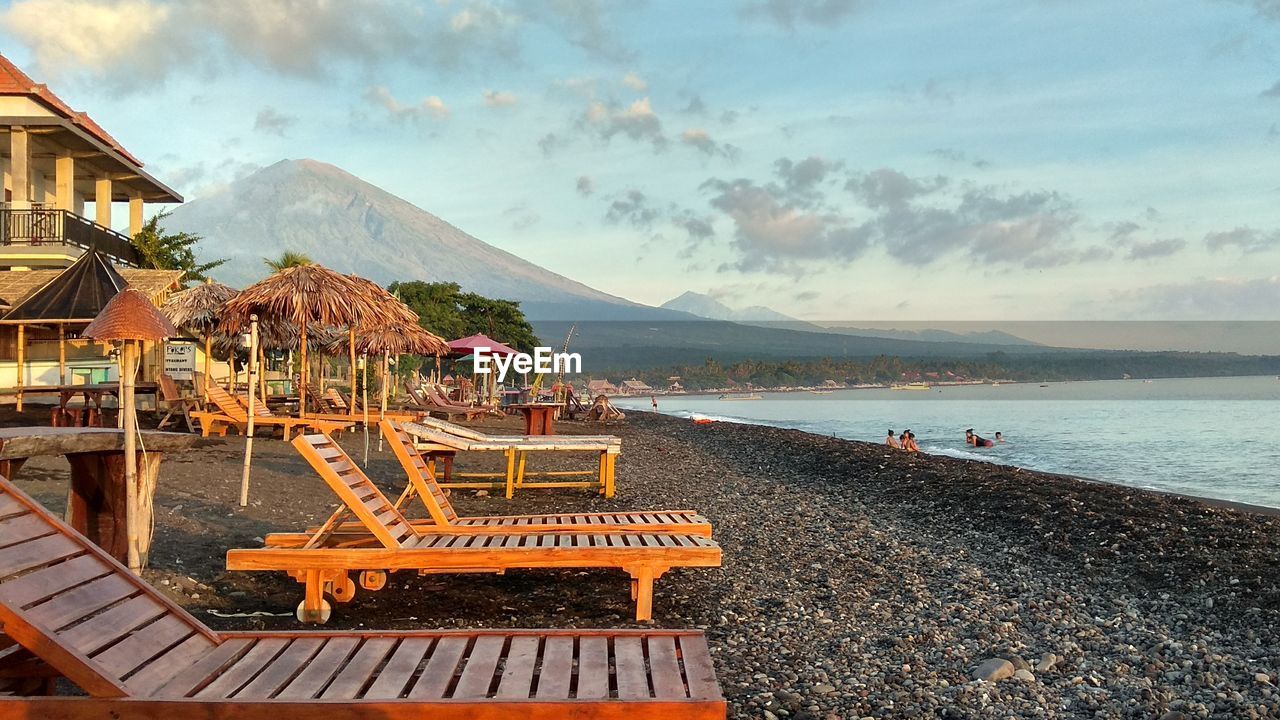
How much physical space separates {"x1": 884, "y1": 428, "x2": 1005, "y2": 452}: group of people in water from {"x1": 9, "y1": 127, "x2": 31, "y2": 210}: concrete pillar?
63.6 feet

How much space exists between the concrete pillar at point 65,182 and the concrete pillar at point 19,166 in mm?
833

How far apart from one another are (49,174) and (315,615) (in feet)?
80.4

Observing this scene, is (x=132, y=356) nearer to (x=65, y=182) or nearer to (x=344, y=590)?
(x=344, y=590)

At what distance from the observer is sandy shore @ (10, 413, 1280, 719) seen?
426 centimetres

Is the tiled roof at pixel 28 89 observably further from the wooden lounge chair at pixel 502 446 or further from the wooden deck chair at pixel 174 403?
the wooden lounge chair at pixel 502 446

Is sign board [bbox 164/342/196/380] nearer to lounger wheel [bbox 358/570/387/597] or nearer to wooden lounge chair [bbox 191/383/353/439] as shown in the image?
wooden lounge chair [bbox 191/383/353/439]

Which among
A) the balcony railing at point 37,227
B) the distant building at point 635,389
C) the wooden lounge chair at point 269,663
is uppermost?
the balcony railing at point 37,227

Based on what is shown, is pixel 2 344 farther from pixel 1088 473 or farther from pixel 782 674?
pixel 1088 473

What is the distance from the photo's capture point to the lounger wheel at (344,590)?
17.3ft

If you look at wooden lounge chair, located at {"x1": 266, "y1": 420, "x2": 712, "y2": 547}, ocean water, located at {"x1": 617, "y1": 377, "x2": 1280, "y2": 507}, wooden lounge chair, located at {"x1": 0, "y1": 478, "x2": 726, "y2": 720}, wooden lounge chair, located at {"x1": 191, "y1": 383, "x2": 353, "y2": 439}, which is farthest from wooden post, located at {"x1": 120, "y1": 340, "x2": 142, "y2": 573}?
ocean water, located at {"x1": 617, "y1": 377, "x2": 1280, "y2": 507}

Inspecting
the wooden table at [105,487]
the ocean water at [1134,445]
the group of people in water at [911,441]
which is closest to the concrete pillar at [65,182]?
the wooden table at [105,487]

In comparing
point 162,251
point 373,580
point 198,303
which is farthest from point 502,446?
point 162,251

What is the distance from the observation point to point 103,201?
82.0ft

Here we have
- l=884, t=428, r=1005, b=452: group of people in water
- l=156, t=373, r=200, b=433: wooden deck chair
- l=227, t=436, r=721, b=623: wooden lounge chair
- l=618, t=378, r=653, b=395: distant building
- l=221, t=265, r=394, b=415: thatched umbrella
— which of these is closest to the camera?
l=227, t=436, r=721, b=623: wooden lounge chair
